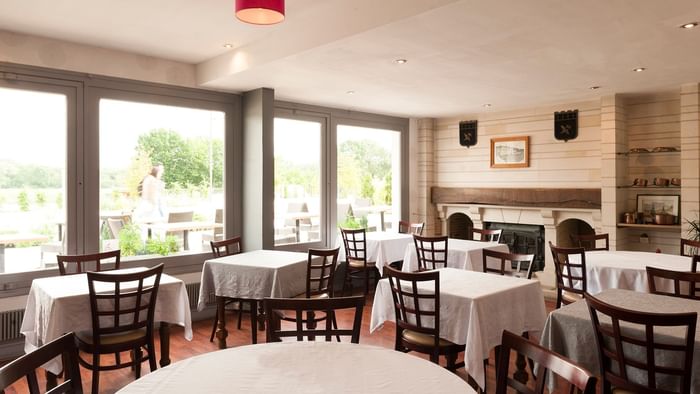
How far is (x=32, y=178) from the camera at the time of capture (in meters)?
4.66

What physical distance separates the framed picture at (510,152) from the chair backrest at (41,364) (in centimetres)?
673

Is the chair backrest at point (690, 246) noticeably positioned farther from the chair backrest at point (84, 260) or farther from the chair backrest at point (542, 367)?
the chair backrest at point (84, 260)

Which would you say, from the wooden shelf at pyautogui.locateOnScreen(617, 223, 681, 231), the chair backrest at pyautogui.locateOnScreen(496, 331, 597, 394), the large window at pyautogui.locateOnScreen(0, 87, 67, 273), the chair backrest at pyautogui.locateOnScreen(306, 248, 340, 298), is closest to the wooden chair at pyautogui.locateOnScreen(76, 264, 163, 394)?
the chair backrest at pyautogui.locateOnScreen(306, 248, 340, 298)

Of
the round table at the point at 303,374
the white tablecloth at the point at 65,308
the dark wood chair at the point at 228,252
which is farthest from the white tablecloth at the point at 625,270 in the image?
the white tablecloth at the point at 65,308

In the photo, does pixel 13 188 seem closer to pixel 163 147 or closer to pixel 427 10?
pixel 163 147

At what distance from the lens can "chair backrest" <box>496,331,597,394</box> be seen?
1509 millimetres

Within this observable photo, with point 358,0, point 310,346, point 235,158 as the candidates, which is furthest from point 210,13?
point 310,346

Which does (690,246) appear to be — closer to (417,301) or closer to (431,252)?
(431,252)

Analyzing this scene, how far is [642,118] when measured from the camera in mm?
6422

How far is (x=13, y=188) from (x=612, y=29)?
539cm

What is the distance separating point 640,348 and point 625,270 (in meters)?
2.04

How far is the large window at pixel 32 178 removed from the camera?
4.53m

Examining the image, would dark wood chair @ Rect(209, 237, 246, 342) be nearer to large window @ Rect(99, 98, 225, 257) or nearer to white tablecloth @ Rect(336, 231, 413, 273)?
large window @ Rect(99, 98, 225, 257)

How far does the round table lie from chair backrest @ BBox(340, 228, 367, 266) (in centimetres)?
416
